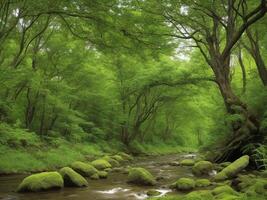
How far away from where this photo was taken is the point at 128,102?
3403 centimetres

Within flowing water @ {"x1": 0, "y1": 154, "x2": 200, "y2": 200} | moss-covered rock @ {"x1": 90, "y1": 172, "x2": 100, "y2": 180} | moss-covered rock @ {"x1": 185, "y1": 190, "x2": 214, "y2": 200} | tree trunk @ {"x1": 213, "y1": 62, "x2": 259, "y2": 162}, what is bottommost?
flowing water @ {"x1": 0, "y1": 154, "x2": 200, "y2": 200}

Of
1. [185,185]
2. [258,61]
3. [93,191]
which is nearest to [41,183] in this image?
[93,191]

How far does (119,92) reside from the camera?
32406 millimetres

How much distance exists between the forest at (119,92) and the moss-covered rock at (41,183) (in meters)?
0.04

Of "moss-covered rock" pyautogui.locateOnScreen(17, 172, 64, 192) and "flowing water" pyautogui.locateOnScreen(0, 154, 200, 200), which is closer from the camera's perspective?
"flowing water" pyautogui.locateOnScreen(0, 154, 200, 200)

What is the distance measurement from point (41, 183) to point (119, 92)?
20.2m

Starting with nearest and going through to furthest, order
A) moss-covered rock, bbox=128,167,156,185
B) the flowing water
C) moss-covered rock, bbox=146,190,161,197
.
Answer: the flowing water
moss-covered rock, bbox=146,190,161,197
moss-covered rock, bbox=128,167,156,185

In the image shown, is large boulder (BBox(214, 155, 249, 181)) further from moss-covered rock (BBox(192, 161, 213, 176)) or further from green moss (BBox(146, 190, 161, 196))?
green moss (BBox(146, 190, 161, 196))

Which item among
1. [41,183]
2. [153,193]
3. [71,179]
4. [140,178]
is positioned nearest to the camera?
[153,193]

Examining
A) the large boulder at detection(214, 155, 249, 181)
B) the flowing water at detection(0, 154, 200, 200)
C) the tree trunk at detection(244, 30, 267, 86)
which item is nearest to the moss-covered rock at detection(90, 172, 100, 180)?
the flowing water at detection(0, 154, 200, 200)

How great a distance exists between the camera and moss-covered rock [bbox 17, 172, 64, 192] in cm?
1252

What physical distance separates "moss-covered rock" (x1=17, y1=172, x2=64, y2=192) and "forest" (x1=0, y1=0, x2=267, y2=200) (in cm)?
4

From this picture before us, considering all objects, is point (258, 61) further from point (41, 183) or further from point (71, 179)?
point (41, 183)

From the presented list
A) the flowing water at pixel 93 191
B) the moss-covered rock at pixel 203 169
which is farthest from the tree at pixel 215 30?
the flowing water at pixel 93 191
